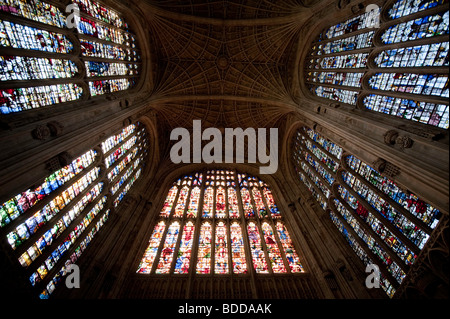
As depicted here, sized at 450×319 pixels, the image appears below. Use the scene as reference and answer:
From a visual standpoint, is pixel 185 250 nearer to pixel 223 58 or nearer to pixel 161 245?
pixel 161 245

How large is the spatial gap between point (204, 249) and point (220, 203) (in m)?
4.69

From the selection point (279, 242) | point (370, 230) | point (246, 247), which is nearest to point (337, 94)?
point (370, 230)

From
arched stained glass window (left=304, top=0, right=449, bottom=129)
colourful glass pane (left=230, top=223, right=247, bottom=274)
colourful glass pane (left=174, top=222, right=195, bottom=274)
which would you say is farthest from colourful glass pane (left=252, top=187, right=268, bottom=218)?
arched stained glass window (left=304, top=0, right=449, bottom=129)

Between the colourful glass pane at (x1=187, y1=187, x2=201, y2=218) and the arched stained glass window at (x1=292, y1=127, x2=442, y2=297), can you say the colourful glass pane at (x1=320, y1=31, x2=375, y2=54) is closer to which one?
the arched stained glass window at (x1=292, y1=127, x2=442, y2=297)

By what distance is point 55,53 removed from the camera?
9703mm

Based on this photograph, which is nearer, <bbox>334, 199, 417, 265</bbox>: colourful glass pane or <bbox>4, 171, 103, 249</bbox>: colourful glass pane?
<bbox>4, 171, 103, 249</bbox>: colourful glass pane

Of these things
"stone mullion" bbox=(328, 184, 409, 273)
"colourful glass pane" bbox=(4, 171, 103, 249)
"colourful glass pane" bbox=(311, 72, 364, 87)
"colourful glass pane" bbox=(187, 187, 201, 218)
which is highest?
"colourful glass pane" bbox=(311, 72, 364, 87)

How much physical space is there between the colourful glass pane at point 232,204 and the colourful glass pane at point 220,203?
457mm

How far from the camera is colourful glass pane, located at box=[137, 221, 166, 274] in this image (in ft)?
41.7

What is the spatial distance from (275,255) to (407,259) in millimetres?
6943

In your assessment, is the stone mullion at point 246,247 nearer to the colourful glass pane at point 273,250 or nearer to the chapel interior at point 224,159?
the chapel interior at point 224,159

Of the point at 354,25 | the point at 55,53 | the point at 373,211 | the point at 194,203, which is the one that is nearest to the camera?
the point at 55,53

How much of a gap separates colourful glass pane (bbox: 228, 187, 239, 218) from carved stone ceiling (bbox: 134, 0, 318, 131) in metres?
6.72
